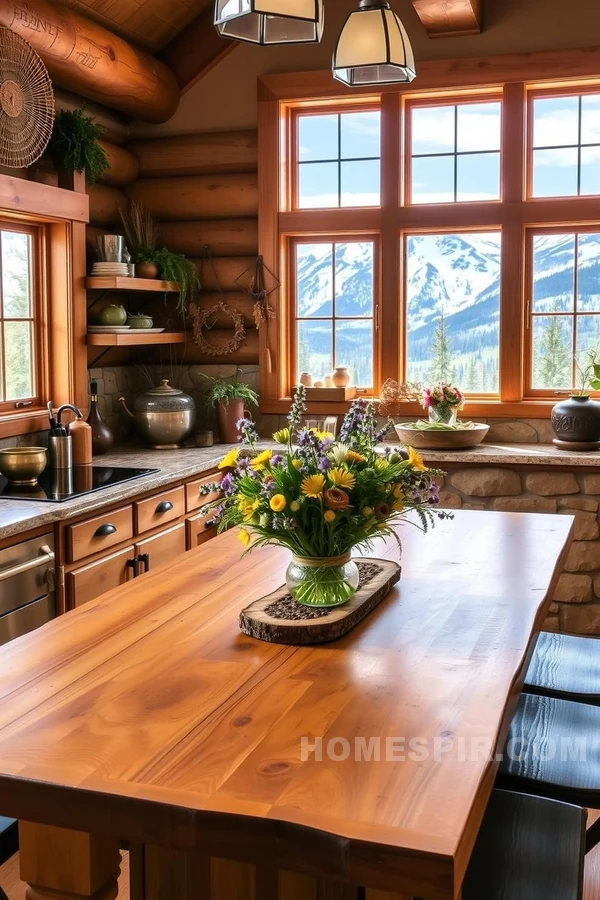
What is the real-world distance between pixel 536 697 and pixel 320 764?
1.17 metres

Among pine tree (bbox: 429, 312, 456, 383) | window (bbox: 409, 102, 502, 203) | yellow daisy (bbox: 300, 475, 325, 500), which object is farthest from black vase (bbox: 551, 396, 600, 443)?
yellow daisy (bbox: 300, 475, 325, 500)

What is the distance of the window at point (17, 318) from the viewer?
470cm

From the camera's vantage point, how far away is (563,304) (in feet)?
17.8

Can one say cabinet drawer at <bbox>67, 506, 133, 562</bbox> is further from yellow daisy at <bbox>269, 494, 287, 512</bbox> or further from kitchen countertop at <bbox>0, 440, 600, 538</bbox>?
yellow daisy at <bbox>269, 494, 287, 512</bbox>

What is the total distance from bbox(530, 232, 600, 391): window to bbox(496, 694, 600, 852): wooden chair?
10.7 ft

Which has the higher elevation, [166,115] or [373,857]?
[166,115]

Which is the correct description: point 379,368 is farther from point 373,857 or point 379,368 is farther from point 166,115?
point 373,857

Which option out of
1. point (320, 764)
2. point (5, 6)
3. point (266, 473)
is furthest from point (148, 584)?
point (5, 6)

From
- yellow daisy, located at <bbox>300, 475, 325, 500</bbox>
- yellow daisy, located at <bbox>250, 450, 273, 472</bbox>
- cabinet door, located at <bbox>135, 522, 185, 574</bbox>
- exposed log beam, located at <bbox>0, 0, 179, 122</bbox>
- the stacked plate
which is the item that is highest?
exposed log beam, located at <bbox>0, 0, 179, 122</bbox>

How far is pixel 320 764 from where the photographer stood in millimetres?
1535

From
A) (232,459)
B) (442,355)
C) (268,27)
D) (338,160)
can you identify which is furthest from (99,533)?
(338,160)

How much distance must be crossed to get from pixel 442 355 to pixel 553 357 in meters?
0.63

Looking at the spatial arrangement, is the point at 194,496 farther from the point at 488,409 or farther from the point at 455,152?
the point at 455,152

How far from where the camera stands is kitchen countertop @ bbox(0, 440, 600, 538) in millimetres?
3678
